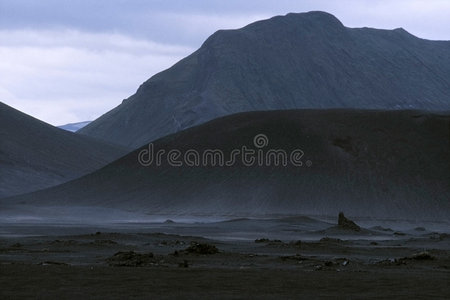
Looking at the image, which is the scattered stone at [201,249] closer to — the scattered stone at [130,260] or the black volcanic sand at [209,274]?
the black volcanic sand at [209,274]

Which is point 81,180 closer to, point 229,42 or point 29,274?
point 29,274

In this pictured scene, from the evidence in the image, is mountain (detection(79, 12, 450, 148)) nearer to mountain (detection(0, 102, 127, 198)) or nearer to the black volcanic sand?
mountain (detection(0, 102, 127, 198))

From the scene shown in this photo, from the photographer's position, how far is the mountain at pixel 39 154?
131 meters

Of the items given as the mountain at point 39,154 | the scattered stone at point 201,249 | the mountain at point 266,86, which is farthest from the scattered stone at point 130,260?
the mountain at point 266,86

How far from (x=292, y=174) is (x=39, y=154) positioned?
202 ft

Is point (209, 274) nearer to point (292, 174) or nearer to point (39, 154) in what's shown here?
point (292, 174)

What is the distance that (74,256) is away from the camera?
1118 inches

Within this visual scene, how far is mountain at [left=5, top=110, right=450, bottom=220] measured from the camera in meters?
85.9

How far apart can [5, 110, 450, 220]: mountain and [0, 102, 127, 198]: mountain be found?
2925 cm

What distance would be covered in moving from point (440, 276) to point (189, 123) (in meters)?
152

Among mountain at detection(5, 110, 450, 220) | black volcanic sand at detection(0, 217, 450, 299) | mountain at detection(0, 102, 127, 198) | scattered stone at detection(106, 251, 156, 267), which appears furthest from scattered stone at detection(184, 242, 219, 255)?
mountain at detection(0, 102, 127, 198)

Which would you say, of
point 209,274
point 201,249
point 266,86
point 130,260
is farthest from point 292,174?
point 266,86

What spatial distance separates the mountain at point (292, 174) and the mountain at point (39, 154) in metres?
29.3

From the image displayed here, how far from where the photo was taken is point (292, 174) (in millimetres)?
90625
